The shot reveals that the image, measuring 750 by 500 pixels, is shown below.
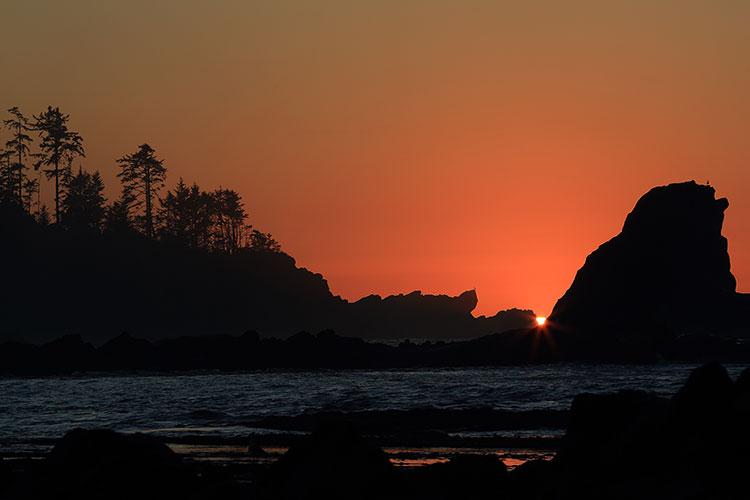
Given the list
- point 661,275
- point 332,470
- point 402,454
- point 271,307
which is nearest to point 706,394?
point 332,470

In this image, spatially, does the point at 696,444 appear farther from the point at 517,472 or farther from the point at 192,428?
the point at 192,428

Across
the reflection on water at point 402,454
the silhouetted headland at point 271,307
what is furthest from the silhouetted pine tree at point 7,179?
the reflection on water at point 402,454

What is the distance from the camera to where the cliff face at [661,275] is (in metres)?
116

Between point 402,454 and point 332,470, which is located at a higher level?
point 332,470

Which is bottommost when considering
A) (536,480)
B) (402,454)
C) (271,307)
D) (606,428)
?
(536,480)

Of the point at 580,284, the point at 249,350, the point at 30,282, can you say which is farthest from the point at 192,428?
the point at 30,282

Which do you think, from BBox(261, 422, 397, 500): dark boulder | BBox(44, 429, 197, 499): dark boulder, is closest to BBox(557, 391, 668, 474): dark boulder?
BBox(261, 422, 397, 500): dark boulder

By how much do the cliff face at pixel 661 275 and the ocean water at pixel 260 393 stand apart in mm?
22238

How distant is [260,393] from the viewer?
220 ft

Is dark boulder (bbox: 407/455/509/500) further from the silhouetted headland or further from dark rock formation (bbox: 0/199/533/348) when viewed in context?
dark rock formation (bbox: 0/199/533/348)

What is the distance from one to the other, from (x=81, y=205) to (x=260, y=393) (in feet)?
343

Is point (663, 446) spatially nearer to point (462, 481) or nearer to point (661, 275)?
point (462, 481)

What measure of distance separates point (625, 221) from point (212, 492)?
105 metres

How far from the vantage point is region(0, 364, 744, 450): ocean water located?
50.1 metres
